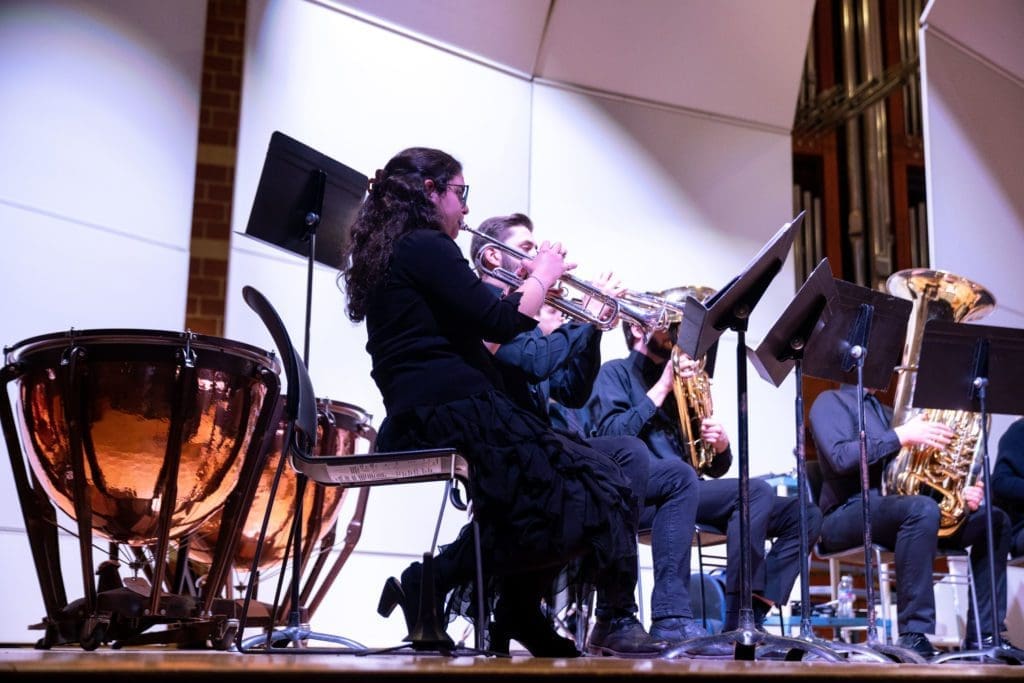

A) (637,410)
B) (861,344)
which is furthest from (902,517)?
(637,410)

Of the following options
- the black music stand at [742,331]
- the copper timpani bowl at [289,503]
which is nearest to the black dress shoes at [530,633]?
the black music stand at [742,331]

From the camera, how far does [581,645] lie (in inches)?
125

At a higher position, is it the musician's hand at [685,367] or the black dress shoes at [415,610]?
the musician's hand at [685,367]

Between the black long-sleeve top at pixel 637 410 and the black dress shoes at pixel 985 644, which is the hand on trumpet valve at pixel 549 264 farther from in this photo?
the black dress shoes at pixel 985 644

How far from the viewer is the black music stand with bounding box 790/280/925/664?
357cm

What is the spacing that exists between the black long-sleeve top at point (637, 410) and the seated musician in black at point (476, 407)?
100 cm

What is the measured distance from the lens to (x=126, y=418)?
2924mm

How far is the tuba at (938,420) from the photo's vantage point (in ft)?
14.4

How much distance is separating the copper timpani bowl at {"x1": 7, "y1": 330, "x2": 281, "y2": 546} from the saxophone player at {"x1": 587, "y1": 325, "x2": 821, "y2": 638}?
1.44 metres

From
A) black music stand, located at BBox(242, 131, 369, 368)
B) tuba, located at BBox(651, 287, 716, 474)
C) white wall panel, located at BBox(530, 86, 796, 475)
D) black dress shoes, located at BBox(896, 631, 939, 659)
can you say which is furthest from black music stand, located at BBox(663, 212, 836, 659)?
white wall panel, located at BBox(530, 86, 796, 475)

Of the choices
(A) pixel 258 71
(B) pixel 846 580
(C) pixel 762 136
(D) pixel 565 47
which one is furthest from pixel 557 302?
(B) pixel 846 580

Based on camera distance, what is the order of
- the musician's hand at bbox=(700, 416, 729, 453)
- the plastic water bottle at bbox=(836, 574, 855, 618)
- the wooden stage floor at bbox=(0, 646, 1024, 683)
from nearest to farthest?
1. the wooden stage floor at bbox=(0, 646, 1024, 683)
2. the musician's hand at bbox=(700, 416, 729, 453)
3. the plastic water bottle at bbox=(836, 574, 855, 618)

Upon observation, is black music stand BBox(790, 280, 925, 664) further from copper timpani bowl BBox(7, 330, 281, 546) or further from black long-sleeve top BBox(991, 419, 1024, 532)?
copper timpani bowl BBox(7, 330, 281, 546)

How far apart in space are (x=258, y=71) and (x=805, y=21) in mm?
3049
